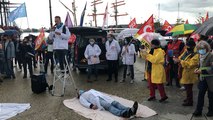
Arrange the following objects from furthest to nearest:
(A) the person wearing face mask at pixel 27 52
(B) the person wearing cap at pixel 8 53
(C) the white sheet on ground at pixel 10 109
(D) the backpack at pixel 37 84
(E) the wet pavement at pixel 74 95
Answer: (A) the person wearing face mask at pixel 27 52, (B) the person wearing cap at pixel 8 53, (D) the backpack at pixel 37 84, (C) the white sheet on ground at pixel 10 109, (E) the wet pavement at pixel 74 95

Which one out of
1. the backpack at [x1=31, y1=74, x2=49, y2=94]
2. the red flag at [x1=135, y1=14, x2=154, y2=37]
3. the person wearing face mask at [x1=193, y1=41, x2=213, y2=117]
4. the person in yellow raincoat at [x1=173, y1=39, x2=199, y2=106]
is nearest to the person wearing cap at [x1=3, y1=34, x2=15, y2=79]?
the backpack at [x1=31, y1=74, x2=49, y2=94]

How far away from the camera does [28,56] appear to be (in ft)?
40.3

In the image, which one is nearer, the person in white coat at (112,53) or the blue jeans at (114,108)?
the blue jeans at (114,108)

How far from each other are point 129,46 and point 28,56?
459 cm

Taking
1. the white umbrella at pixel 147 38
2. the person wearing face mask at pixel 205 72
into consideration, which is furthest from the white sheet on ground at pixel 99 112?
the white umbrella at pixel 147 38

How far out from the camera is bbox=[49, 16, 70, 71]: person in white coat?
845 cm

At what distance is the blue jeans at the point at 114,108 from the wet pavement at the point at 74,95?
2.10 ft

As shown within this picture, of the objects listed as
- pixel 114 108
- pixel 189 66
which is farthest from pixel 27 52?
pixel 189 66

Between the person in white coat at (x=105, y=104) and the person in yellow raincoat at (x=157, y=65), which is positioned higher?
the person in yellow raincoat at (x=157, y=65)

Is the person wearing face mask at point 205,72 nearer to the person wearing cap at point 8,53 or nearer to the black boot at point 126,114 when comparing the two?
the black boot at point 126,114

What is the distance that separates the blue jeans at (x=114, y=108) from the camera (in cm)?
639

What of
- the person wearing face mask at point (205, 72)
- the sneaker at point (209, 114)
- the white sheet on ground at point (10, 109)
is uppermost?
the person wearing face mask at point (205, 72)

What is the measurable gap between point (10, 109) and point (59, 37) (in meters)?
2.58

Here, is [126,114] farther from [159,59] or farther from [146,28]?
[146,28]
